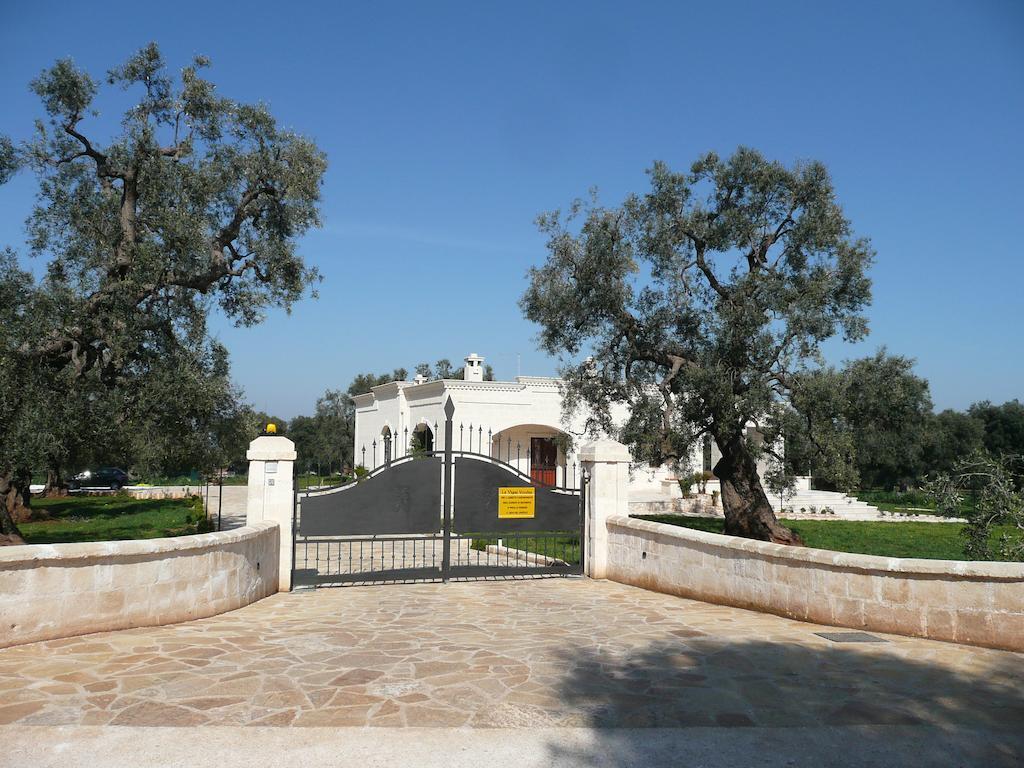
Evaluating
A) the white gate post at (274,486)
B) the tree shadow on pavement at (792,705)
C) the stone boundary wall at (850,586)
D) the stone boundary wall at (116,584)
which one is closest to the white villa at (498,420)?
the white gate post at (274,486)

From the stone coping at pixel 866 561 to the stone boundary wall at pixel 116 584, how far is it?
5542 mm

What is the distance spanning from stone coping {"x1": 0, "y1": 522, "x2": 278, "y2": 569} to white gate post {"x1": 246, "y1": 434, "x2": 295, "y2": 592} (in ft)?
4.29

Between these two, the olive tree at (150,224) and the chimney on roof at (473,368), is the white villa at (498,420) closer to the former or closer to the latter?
the chimney on roof at (473,368)

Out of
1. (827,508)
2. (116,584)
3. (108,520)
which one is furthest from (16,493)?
(827,508)

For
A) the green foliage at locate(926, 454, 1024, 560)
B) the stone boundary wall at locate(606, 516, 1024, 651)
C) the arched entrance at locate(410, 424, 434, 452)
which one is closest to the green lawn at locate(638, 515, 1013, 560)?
the green foliage at locate(926, 454, 1024, 560)

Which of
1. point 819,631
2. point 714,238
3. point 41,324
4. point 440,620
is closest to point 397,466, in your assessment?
point 440,620

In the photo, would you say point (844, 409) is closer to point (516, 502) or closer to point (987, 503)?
point (987, 503)

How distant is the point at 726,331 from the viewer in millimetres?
14570

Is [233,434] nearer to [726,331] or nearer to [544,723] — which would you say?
[726,331]

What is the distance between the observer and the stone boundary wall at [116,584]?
645 cm

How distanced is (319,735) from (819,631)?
5.07 metres

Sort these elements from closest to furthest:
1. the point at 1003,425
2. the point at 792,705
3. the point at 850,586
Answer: the point at 792,705 < the point at 850,586 < the point at 1003,425

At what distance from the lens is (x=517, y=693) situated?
→ 543 centimetres

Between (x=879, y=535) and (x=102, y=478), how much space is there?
120 ft
